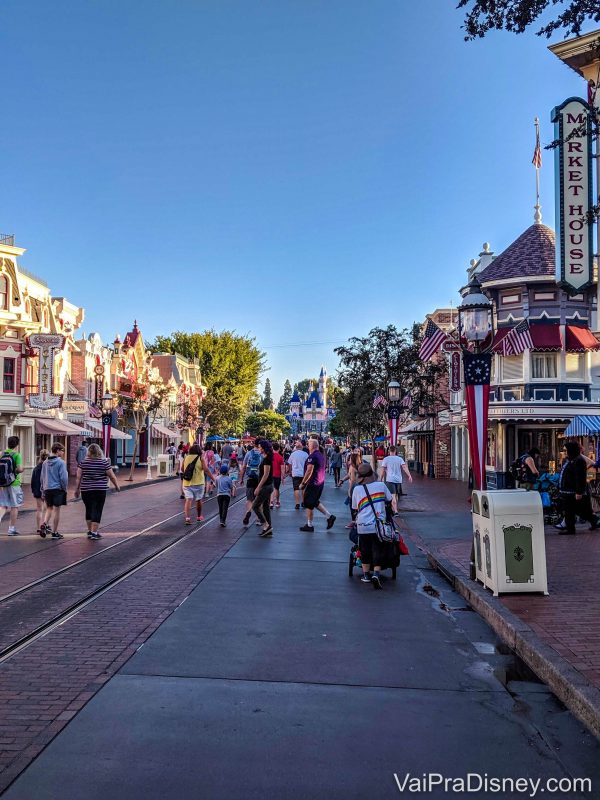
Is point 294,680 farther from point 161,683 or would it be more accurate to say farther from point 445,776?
point 445,776

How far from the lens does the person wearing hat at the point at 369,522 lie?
999cm

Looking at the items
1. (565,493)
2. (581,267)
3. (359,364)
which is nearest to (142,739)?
(565,493)

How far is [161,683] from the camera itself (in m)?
5.77

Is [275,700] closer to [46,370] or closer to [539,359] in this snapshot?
[539,359]

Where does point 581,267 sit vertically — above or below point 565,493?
above

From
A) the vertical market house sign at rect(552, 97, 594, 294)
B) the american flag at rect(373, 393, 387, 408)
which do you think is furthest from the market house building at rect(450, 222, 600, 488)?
the vertical market house sign at rect(552, 97, 594, 294)

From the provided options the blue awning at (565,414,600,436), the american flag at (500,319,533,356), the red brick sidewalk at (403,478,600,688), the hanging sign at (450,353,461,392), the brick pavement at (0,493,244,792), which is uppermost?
the american flag at (500,319,533,356)

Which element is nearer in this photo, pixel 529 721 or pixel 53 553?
pixel 529 721

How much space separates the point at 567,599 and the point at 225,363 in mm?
72111

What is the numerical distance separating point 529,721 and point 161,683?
8.41 ft

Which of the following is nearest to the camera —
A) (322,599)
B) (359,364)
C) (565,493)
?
(322,599)

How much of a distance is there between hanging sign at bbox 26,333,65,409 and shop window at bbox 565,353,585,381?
22.3 metres

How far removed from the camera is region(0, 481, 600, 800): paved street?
426 cm

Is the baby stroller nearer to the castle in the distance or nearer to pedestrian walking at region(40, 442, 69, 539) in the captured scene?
pedestrian walking at region(40, 442, 69, 539)
